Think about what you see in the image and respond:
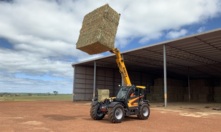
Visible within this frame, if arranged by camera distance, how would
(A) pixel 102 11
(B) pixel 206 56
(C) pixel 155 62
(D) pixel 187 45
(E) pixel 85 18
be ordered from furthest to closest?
(C) pixel 155 62 < (B) pixel 206 56 < (D) pixel 187 45 < (E) pixel 85 18 < (A) pixel 102 11

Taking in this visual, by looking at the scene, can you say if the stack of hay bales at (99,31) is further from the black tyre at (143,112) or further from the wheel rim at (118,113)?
the black tyre at (143,112)

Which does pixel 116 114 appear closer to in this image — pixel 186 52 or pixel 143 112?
pixel 143 112

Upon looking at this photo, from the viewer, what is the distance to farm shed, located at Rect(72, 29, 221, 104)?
2417 centimetres

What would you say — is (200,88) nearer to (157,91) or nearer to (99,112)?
(157,91)

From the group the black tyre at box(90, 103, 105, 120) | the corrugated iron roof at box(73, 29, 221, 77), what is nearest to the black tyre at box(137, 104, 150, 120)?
the black tyre at box(90, 103, 105, 120)

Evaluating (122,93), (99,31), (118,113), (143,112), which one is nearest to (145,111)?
(143,112)

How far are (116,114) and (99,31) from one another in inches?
177

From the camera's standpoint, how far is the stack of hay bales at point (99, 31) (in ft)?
40.8

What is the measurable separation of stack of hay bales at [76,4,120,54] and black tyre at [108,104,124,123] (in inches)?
129

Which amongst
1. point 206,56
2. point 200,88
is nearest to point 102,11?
point 206,56

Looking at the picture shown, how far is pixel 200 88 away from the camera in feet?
125

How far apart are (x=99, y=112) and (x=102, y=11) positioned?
5721mm

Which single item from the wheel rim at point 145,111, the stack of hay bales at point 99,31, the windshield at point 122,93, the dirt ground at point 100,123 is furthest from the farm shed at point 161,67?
the windshield at point 122,93

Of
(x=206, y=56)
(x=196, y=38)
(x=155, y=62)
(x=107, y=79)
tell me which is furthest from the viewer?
(x=107, y=79)
